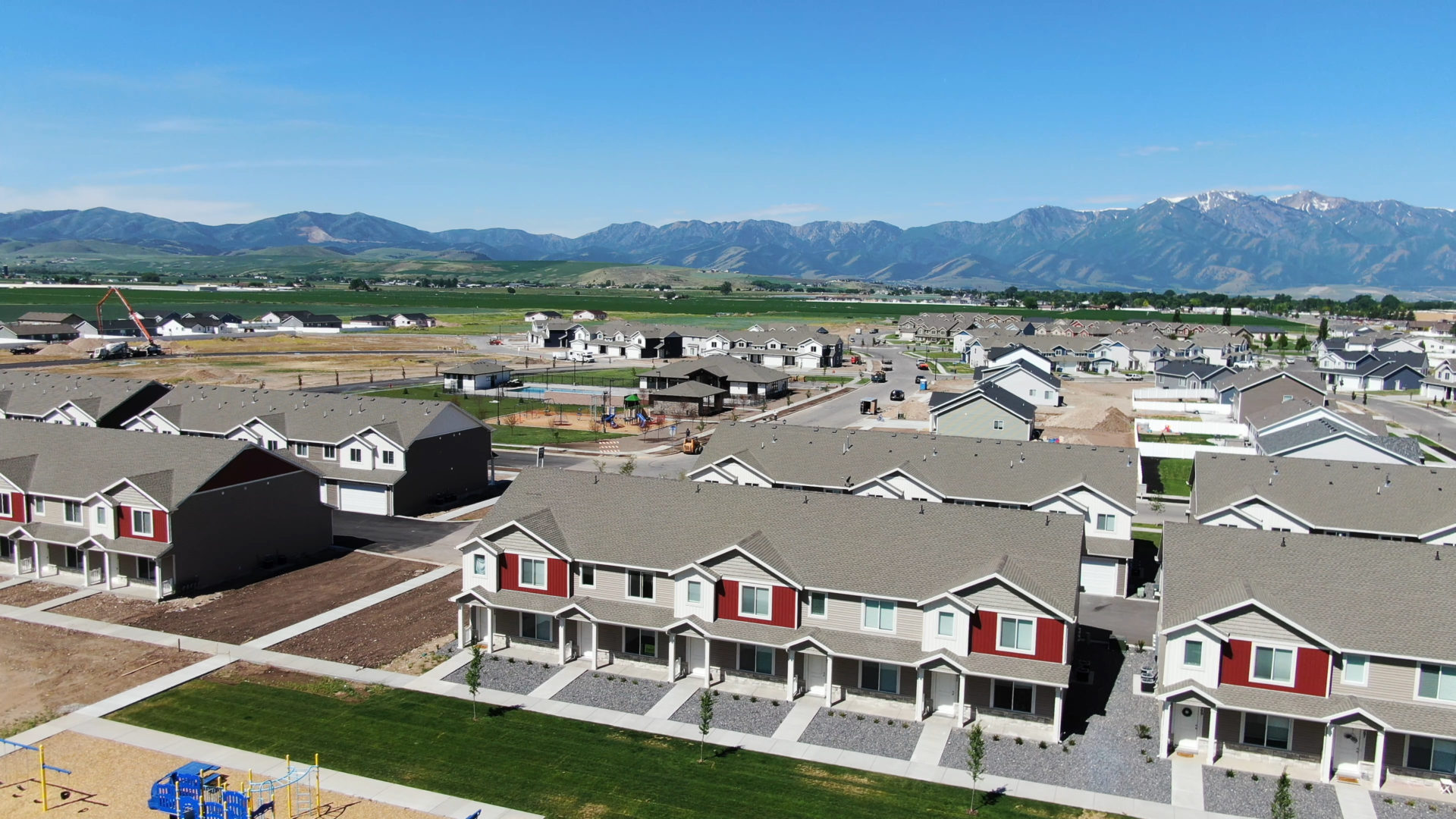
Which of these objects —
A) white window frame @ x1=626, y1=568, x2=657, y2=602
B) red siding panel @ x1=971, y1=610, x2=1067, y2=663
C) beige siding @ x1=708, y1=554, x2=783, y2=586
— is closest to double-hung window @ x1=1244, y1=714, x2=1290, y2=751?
red siding panel @ x1=971, y1=610, x2=1067, y2=663

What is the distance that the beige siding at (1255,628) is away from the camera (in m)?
27.5

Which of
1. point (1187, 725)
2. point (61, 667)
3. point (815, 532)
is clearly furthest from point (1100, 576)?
point (61, 667)

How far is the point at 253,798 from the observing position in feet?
81.5

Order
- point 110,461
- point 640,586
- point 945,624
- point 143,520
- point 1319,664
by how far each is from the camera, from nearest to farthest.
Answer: point 1319,664 < point 945,624 < point 640,586 < point 143,520 < point 110,461

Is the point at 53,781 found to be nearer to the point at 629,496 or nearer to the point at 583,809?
the point at 583,809

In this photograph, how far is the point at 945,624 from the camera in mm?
30328

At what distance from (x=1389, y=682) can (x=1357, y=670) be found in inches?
30.8

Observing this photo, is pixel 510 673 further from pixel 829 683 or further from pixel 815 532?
pixel 815 532

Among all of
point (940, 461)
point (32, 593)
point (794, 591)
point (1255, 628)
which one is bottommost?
point (32, 593)

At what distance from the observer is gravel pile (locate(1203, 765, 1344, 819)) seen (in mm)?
25125

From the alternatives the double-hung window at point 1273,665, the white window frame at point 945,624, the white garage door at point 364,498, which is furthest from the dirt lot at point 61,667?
the double-hung window at point 1273,665

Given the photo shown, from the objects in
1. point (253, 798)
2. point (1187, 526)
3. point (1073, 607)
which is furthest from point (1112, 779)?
point (253, 798)

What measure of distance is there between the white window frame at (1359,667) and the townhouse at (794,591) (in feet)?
23.7

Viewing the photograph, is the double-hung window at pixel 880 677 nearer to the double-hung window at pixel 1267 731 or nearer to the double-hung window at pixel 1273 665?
the double-hung window at pixel 1267 731
